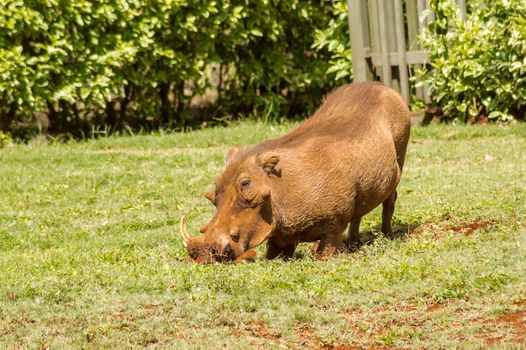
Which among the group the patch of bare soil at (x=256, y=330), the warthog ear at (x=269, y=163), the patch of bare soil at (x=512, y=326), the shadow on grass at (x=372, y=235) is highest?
the warthog ear at (x=269, y=163)

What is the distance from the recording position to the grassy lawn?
6.03 m

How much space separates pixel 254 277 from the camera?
6.96 meters

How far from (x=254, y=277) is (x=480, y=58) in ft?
24.1

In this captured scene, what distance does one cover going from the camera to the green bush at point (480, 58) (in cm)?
1307

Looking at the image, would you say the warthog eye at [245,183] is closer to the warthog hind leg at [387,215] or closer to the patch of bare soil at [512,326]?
the warthog hind leg at [387,215]

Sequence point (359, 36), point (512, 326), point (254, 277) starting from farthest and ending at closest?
point (359, 36), point (254, 277), point (512, 326)

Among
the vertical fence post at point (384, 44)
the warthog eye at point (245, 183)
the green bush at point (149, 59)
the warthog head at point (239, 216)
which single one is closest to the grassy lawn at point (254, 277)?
the warthog head at point (239, 216)

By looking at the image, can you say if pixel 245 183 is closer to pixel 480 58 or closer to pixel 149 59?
pixel 480 58

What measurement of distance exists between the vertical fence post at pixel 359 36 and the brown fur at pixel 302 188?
21.4ft

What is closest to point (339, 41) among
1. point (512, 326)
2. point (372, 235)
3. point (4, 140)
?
point (4, 140)

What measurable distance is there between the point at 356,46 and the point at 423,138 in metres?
1.94

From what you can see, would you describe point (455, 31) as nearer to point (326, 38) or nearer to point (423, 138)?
point (423, 138)

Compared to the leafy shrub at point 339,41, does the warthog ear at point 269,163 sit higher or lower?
higher

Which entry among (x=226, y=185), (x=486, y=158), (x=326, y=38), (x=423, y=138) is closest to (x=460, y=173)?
(x=486, y=158)
